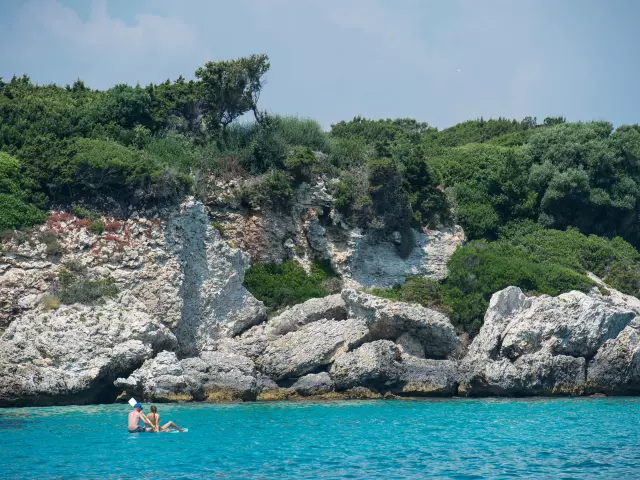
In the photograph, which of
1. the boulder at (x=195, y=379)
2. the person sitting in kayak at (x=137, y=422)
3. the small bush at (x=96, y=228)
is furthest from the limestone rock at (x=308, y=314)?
the person sitting in kayak at (x=137, y=422)

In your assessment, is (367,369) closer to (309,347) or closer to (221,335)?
(309,347)

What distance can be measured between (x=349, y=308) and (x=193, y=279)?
17.4 feet

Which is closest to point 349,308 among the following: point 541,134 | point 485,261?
point 485,261

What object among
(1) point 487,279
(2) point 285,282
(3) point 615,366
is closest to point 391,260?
(1) point 487,279

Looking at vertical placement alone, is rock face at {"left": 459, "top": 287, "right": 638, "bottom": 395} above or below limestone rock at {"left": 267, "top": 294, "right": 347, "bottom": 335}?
below

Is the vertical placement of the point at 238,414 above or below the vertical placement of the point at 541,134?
below

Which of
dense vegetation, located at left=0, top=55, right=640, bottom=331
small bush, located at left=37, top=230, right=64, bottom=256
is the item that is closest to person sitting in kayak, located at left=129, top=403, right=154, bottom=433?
dense vegetation, located at left=0, top=55, right=640, bottom=331

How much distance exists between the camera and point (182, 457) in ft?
Answer: 56.1

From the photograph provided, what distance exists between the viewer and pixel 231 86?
112 ft

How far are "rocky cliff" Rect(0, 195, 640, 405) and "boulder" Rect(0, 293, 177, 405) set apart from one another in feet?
0.13

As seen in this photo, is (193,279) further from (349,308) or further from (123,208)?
(349,308)

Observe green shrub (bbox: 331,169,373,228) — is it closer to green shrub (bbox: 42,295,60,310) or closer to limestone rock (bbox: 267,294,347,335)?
limestone rock (bbox: 267,294,347,335)

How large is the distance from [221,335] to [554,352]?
1042 centimetres

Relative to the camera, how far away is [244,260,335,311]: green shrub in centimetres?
3041
